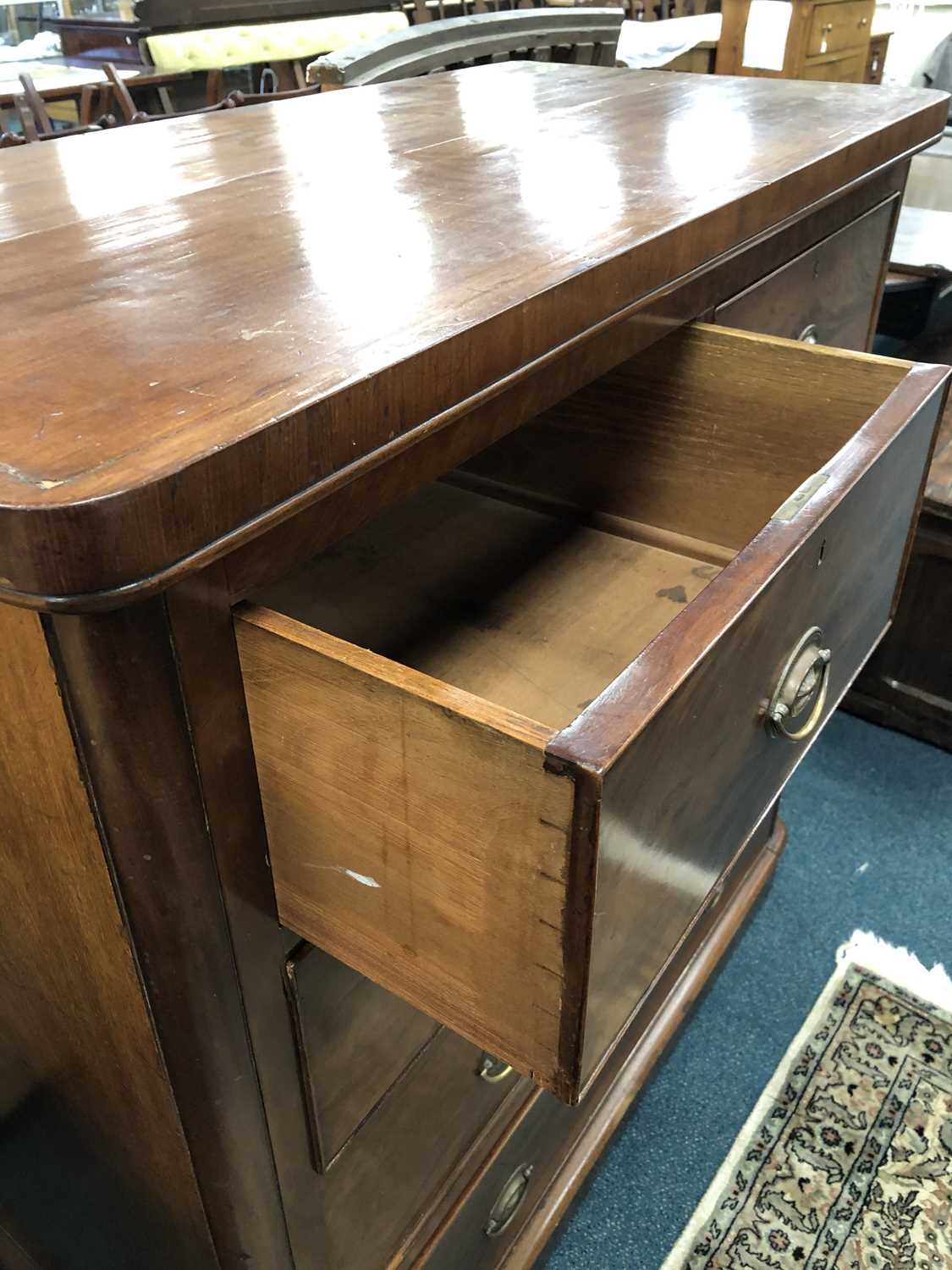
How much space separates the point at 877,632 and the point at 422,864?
1.14 feet

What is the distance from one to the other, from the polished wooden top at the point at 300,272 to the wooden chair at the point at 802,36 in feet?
5.24

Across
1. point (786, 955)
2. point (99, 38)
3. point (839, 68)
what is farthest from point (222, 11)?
point (786, 955)

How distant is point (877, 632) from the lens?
0.58 metres

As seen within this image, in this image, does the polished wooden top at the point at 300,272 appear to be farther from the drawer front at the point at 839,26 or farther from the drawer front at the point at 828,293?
the drawer front at the point at 839,26

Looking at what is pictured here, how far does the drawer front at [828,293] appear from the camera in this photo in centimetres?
65

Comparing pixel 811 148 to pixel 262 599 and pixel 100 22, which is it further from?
pixel 100 22

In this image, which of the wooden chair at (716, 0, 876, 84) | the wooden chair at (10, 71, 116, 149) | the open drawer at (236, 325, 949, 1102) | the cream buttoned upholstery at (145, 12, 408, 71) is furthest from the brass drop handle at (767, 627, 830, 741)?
the cream buttoned upholstery at (145, 12, 408, 71)

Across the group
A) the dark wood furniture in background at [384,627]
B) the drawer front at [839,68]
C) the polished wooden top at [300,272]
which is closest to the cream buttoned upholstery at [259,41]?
the drawer front at [839,68]

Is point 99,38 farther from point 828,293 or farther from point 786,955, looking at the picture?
point 786,955

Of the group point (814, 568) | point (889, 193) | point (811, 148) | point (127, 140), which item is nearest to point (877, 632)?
point (814, 568)

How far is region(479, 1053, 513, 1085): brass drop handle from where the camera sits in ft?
2.00

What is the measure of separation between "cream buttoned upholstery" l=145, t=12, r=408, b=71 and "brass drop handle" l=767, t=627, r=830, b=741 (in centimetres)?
379

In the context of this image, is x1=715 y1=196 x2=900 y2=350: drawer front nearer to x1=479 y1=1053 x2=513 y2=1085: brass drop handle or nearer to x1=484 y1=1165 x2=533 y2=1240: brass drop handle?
x1=479 y1=1053 x2=513 y2=1085: brass drop handle

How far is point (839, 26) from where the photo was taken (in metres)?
2.20
